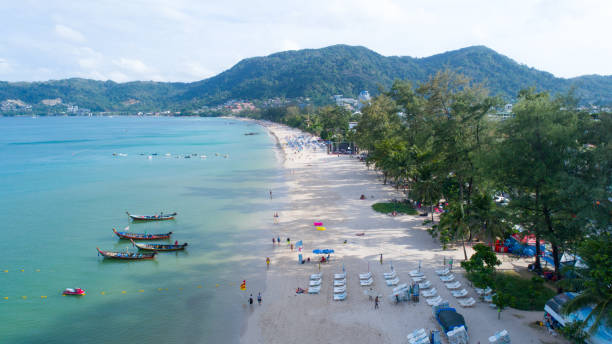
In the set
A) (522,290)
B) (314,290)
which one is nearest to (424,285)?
(522,290)

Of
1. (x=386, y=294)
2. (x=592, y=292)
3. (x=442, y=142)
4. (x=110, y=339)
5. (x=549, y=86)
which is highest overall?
(x=549, y=86)

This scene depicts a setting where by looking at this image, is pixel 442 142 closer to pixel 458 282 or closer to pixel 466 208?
pixel 466 208

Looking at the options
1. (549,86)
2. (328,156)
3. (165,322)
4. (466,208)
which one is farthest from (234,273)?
(549,86)

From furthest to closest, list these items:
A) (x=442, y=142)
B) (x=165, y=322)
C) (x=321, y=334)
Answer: (x=442, y=142), (x=165, y=322), (x=321, y=334)

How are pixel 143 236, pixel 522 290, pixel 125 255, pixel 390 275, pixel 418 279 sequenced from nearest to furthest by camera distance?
1. pixel 522 290
2. pixel 418 279
3. pixel 390 275
4. pixel 125 255
5. pixel 143 236

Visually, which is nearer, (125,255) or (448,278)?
(448,278)

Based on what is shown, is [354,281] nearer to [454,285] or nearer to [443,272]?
[443,272]

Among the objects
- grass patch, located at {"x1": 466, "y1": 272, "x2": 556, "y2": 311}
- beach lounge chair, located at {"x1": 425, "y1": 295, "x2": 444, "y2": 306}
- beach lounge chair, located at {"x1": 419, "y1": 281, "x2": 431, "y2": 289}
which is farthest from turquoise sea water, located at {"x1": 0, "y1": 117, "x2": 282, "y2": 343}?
grass patch, located at {"x1": 466, "y1": 272, "x2": 556, "y2": 311}
